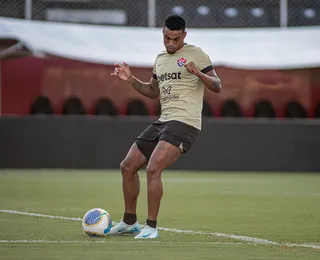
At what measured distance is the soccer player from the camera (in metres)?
9.59

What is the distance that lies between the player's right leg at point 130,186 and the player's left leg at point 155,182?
0.28 metres

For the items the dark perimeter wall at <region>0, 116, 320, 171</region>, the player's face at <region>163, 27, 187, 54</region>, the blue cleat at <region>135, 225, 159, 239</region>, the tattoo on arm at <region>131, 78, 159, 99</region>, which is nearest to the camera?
the blue cleat at <region>135, 225, 159, 239</region>

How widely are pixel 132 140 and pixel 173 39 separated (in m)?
13.2

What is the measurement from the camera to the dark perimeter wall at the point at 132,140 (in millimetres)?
22938

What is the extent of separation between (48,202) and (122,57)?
10.8 metres

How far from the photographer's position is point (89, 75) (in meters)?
25.0

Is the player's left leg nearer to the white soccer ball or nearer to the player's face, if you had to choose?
the white soccer ball

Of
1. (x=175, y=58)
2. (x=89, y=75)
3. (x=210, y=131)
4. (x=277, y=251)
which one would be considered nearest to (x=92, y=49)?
(x=89, y=75)

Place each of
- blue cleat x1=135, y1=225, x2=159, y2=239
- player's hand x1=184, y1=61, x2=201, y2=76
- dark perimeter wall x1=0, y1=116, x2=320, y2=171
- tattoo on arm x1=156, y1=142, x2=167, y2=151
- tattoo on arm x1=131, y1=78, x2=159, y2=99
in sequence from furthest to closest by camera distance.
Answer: dark perimeter wall x1=0, y1=116, x2=320, y2=171
tattoo on arm x1=131, y1=78, x2=159, y2=99
tattoo on arm x1=156, y1=142, x2=167, y2=151
player's hand x1=184, y1=61, x2=201, y2=76
blue cleat x1=135, y1=225, x2=159, y2=239

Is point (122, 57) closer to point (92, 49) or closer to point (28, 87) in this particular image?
point (92, 49)

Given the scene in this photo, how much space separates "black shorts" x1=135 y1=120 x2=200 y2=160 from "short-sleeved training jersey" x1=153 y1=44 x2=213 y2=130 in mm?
64

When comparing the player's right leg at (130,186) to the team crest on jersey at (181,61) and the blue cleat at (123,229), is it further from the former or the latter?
the team crest on jersey at (181,61)

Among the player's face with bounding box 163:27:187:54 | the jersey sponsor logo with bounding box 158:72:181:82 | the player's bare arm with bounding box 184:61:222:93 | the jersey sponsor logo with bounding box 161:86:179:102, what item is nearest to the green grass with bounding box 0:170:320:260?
the jersey sponsor logo with bounding box 161:86:179:102

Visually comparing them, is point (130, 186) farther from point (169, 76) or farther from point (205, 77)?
point (205, 77)
